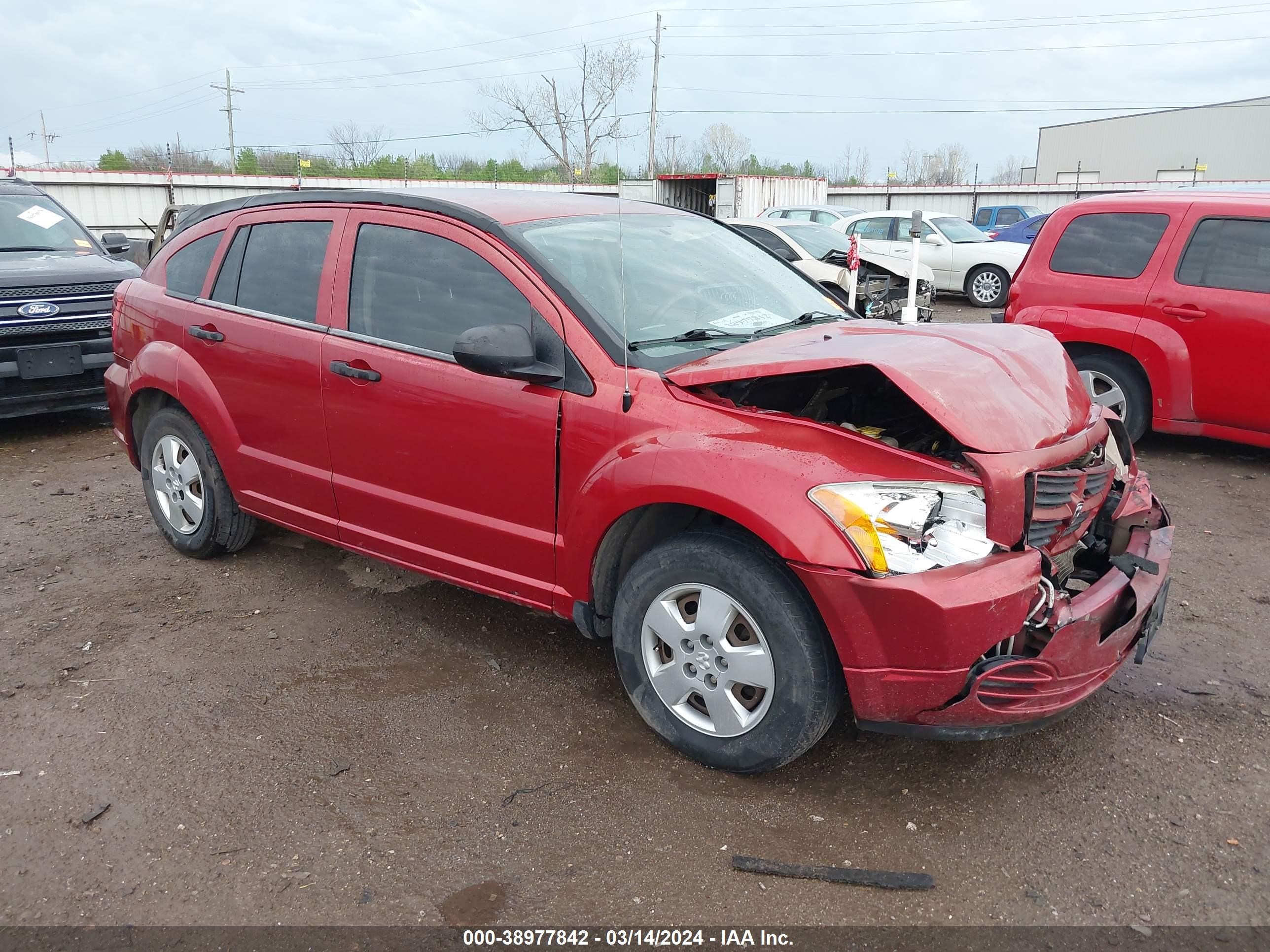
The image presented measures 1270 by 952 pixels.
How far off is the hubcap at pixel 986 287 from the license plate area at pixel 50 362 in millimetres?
12844

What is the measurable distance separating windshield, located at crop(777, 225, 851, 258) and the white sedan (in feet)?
3.92

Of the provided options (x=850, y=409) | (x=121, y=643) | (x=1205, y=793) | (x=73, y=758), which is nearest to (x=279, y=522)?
(x=121, y=643)

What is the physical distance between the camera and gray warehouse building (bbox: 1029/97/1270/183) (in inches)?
2031

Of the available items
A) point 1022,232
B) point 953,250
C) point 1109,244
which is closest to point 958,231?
point 953,250

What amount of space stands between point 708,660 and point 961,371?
1.18 meters

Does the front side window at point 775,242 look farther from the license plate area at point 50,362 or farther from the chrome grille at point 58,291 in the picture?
the license plate area at point 50,362

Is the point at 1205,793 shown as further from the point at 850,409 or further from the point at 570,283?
the point at 570,283

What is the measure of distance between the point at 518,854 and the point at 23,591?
3298 millimetres

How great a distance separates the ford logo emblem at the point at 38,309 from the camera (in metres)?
7.10

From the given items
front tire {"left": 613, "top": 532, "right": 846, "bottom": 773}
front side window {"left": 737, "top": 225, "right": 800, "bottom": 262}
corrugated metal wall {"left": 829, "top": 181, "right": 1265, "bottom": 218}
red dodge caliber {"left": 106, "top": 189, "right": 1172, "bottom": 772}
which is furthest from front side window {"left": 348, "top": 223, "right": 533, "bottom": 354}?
corrugated metal wall {"left": 829, "top": 181, "right": 1265, "bottom": 218}

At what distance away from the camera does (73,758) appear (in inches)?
126

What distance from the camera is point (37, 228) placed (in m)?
8.43

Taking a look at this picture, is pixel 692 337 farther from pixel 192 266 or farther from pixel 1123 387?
pixel 1123 387

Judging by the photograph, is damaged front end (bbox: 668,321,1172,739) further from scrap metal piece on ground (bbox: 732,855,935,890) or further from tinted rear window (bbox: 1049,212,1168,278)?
tinted rear window (bbox: 1049,212,1168,278)
